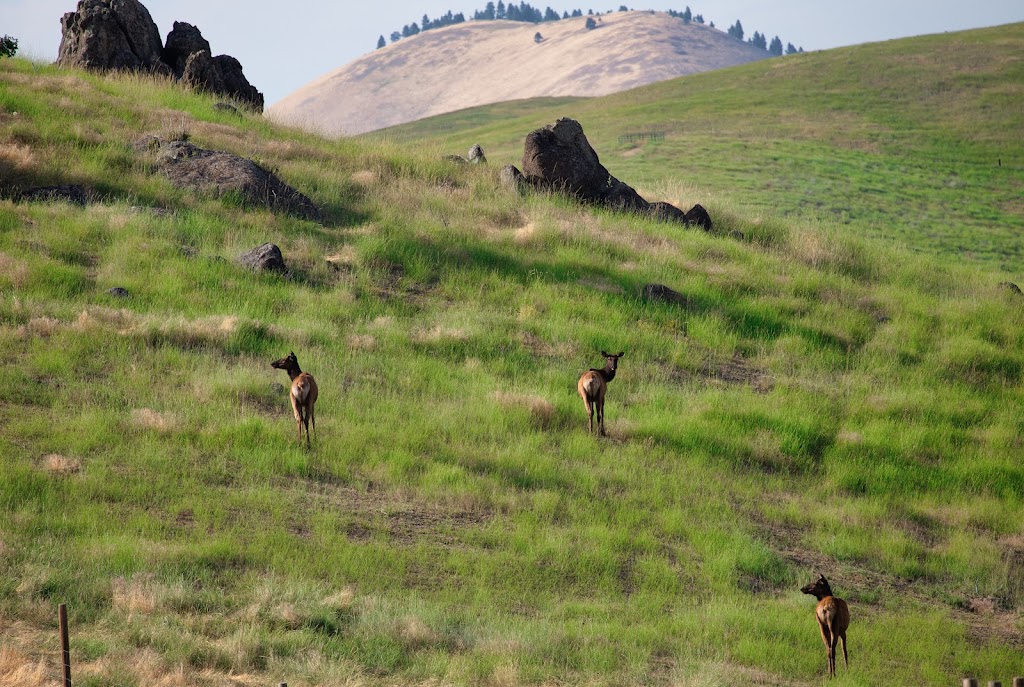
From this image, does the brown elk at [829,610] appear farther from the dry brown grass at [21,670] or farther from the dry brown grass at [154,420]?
the dry brown grass at [154,420]

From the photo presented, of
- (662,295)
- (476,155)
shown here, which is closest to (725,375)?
(662,295)

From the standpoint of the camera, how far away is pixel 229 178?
21.8 meters

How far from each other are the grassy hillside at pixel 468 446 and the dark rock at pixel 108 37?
554 cm

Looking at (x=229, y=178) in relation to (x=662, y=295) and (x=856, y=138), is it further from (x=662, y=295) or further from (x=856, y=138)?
(x=856, y=138)

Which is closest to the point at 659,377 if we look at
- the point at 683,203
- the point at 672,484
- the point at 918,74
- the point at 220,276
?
the point at 672,484

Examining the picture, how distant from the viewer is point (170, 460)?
38.9 ft

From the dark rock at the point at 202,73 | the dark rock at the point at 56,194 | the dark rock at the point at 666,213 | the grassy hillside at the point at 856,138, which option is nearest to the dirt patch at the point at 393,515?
the dark rock at the point at 56,194

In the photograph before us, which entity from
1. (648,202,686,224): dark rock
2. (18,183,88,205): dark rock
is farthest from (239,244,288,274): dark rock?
(648,202,686,224): dark rock

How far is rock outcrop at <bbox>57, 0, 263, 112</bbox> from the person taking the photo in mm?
29281

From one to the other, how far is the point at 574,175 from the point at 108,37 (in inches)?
594

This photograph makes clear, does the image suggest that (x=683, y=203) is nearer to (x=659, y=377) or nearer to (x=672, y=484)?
(x=659, y=377)

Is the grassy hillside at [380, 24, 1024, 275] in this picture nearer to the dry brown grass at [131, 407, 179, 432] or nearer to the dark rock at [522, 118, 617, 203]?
the dark rock at [522, 118, 617, 203]

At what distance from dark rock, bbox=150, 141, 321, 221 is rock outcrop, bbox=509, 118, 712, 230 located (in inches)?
258

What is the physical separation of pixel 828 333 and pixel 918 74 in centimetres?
6715
